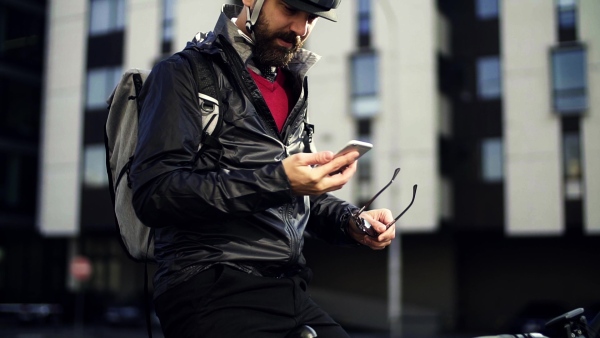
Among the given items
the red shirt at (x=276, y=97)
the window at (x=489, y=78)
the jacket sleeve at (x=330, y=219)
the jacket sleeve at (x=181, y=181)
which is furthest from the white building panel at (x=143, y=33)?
the jacket sleeve at (x=181, y=181)

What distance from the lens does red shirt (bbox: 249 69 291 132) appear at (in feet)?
8.39

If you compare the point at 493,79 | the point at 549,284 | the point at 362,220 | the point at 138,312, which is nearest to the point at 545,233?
the point at 549,284

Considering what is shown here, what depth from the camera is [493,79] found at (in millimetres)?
29609

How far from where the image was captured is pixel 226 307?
2.21 m

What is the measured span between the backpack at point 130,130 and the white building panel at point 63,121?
1293 inches

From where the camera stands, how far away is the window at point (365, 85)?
96.4 ft

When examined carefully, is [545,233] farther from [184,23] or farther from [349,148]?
[349,148]

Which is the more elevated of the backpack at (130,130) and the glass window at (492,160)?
the glass window at (492,160)

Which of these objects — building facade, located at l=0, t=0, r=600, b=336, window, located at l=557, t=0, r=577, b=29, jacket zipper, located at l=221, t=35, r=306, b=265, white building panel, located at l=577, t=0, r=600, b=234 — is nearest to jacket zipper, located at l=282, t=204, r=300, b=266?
jacket zipper, located at l=221, t=35, r=306, b=265

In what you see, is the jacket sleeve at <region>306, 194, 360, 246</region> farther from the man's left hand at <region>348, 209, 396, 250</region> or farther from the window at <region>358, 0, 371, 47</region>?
the window at <region>358, 0, 371, 47</region>

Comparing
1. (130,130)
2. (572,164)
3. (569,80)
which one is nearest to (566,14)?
(569,80)

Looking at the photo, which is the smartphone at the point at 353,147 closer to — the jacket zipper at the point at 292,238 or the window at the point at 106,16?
the jacket zipper at the point at 292,238

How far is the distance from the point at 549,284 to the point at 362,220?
2948 cm

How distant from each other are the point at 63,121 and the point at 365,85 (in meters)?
13.7
